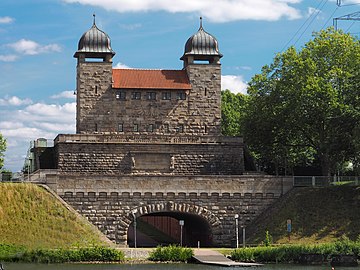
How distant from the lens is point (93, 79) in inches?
2960

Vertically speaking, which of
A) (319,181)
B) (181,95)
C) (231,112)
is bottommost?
(319,181)

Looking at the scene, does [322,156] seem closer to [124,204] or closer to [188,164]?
[188,164]

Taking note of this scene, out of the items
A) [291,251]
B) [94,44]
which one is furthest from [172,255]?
[94,44]

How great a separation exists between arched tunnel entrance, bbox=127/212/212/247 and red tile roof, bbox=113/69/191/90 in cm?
1148

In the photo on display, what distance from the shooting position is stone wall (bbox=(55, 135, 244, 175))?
70625 millimetres

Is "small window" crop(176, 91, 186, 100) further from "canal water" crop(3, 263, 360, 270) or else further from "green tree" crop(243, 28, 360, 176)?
"canal water" crop(3, 263, 360, 270)

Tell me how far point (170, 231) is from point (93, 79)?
18.1 metres

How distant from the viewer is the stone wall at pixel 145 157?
70.6 m

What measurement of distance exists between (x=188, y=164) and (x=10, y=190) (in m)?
16.4

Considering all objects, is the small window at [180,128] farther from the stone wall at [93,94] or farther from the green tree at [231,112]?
the green tree at [231,112]

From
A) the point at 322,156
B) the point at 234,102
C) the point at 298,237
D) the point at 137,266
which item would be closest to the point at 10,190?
the point at 137,266

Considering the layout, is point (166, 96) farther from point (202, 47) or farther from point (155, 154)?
point (155, 154)

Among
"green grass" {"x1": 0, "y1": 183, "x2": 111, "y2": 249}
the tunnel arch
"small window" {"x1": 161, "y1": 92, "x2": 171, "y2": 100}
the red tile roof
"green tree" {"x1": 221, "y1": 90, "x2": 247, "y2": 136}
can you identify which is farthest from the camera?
"green tree" {"x1": 221, "y1": 90, "x2": 247, "y2": 136}

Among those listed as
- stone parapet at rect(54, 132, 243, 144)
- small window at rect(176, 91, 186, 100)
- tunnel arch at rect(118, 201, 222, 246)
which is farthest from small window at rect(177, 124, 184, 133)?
tunnel arch at rect(118, 201, 222, 246)
